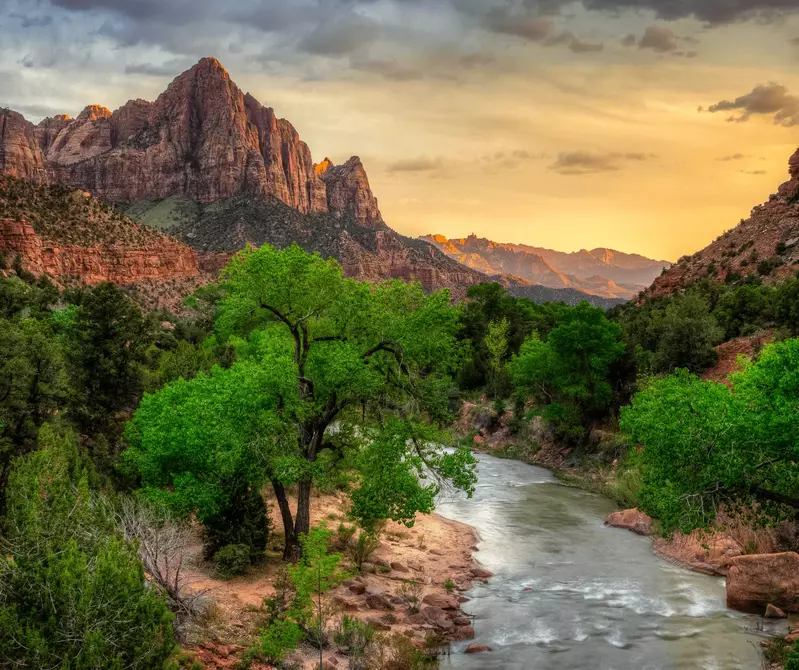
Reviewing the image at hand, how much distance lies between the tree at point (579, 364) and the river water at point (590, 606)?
13625mm

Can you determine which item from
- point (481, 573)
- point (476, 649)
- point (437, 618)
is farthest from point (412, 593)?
point (481, 573)

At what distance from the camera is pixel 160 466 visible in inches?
829

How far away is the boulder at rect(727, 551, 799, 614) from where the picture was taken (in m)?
18.9

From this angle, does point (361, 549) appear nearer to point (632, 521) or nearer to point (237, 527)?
point (237, 527)

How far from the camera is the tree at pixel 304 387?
1925cm

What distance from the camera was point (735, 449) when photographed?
617 inches

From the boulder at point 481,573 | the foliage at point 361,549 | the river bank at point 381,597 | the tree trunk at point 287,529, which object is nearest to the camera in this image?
the river bank at point 381,597

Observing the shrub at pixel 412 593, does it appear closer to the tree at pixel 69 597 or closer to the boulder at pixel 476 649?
the boulder at pixel 476 649

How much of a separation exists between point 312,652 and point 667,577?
1369cm

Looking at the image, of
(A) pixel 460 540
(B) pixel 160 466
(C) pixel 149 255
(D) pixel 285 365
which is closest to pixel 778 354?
(D) pixel 285 365

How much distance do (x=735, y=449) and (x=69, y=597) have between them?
48.9 ft

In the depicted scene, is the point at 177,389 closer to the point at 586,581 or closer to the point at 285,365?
the point at 285,365

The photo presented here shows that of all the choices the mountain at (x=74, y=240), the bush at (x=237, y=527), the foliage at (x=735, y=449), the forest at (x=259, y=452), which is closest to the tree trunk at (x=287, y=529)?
the forest at (x=259, y=452)

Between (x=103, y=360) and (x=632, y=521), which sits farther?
(x=632, y=521)
